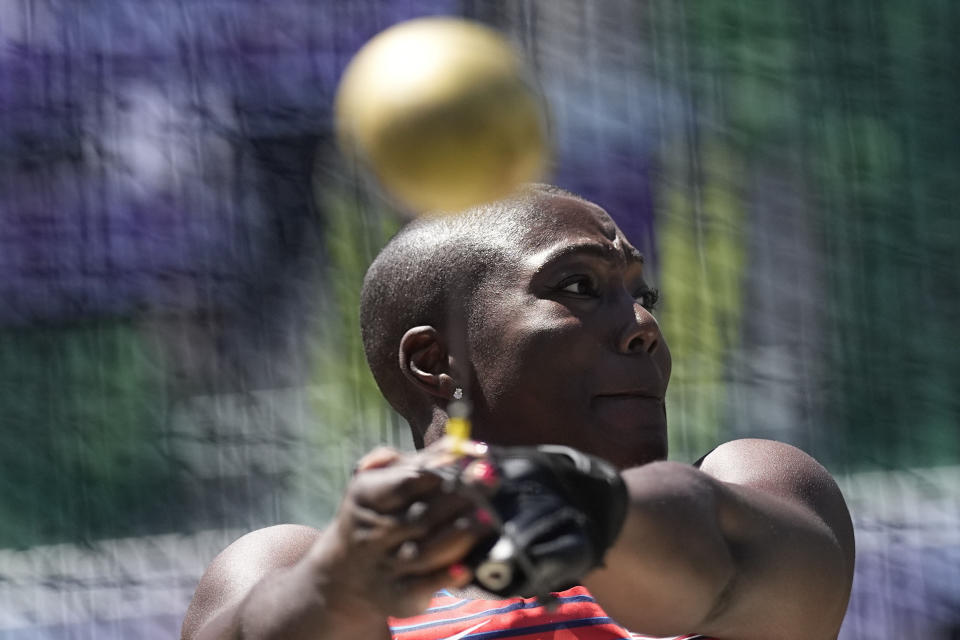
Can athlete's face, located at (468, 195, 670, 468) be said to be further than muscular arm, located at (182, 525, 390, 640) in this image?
Yes

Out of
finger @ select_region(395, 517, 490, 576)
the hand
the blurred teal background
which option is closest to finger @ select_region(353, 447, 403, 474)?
the hand

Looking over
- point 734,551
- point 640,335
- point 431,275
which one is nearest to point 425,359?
point 431,275

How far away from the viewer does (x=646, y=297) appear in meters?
2.61

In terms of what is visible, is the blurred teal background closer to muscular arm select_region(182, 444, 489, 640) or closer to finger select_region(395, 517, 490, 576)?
muscular arm select_region(182, 444, 489, 640)

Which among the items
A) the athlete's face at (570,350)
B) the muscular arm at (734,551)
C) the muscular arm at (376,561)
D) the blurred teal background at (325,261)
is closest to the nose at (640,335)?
the athlete's face at (570,350)

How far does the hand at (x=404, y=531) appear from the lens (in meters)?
1.54

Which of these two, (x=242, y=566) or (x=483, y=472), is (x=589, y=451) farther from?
(x=483, y=472)

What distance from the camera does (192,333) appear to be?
Result: 3.82 metres

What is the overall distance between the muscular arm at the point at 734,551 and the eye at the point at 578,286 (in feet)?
1.20

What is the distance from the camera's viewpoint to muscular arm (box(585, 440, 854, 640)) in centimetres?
177

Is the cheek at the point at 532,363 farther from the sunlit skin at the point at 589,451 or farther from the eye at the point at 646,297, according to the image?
the eye at the point at 646,297

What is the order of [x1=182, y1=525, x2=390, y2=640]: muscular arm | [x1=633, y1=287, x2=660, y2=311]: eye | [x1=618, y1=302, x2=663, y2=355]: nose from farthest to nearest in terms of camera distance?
1. [x1=633, y1=287, x2=660, y2=311]: eye
2. [x1=618, y1=302, x2=663, y2=355]: nose
3. [x1=182, y1=525, x2=390, y2=640]: muscular arm

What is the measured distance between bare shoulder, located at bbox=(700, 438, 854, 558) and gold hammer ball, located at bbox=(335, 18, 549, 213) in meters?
0.61

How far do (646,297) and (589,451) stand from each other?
43cm
